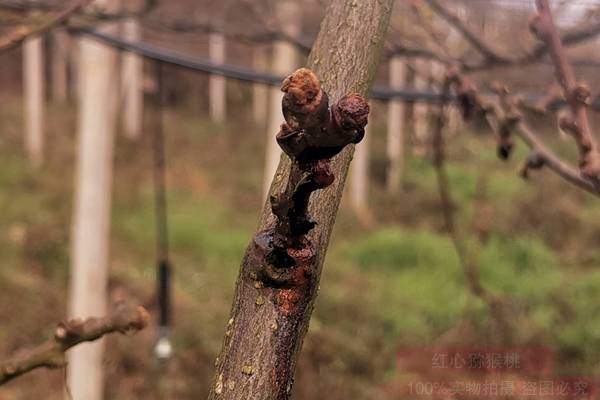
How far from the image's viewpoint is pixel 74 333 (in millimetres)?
407

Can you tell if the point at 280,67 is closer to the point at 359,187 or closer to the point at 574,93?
the point at 359,187

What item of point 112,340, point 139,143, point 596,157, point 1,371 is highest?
point 596,157

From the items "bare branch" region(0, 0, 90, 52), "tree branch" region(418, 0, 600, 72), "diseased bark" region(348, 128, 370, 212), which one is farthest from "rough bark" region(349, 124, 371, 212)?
"bare branch" region(0, 0, 90, 52)

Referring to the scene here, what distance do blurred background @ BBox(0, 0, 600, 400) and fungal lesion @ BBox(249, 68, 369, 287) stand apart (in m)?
0.79

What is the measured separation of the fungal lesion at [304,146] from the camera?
0.17 m

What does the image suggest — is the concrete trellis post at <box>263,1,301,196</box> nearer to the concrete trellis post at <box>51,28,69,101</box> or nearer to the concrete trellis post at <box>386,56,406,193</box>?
the concrete trellis post at <box>386,56,406,193</box>

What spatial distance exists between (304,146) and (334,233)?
3957 mm

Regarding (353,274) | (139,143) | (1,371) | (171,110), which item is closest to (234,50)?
(171,110)

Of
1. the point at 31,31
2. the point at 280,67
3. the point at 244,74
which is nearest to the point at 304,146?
the point at 31,31

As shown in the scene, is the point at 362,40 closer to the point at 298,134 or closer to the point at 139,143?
the point at 298,134

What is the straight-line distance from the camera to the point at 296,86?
17cm

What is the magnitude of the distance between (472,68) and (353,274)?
99.4 inches

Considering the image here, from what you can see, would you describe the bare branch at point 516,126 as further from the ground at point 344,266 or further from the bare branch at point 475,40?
the ground at point 344,266

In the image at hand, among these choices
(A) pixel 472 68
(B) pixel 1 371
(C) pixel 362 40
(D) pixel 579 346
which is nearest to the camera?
(C) pixel 362 40
